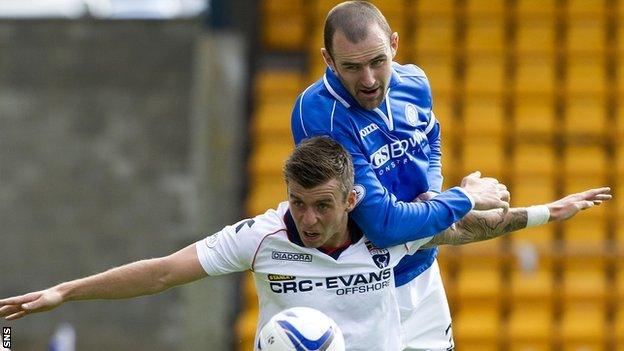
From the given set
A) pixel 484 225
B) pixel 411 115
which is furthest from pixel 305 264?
pixel 484 225

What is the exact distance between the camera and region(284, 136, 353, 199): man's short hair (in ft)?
14.5

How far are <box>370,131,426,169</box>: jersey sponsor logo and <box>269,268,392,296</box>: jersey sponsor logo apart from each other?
1.46ft

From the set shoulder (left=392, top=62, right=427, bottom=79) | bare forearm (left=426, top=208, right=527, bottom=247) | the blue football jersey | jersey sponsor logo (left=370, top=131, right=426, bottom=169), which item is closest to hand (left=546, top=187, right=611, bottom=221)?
bare forearm (left=426, top=208, right=527, bottom=247)

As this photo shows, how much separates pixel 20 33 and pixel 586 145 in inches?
196

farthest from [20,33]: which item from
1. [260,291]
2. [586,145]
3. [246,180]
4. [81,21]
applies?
[260,291]

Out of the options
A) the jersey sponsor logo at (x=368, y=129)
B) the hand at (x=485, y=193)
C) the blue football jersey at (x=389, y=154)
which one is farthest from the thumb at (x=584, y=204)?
the jersey sponsor logo at (x=368, y=129)

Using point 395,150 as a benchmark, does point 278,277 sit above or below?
below

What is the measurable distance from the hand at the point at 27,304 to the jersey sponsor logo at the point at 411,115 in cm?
152

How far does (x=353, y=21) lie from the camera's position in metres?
4.63

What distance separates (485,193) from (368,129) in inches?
21.6

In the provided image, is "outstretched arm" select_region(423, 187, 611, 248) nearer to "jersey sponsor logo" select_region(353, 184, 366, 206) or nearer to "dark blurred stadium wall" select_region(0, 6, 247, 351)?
"jersey sponsor logo" select_region(353, 184, 366, 206)

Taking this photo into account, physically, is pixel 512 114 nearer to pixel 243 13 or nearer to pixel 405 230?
pixel 243 13

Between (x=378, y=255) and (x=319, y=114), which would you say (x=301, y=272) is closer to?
(x=378, y=255)

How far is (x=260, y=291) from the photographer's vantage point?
4.79 m
